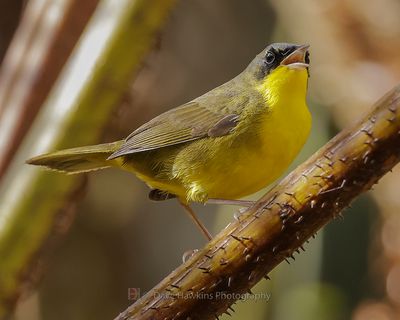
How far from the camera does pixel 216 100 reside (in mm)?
2684

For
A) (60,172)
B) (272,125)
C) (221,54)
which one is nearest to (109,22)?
(60,172)

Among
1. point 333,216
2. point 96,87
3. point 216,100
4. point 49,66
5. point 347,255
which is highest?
point 49,66

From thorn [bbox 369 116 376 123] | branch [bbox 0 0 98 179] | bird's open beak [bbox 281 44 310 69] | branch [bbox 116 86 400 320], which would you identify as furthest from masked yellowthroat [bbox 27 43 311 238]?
thorn [bbox 369 116 376 123]

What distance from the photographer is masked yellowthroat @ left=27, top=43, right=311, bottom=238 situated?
2416 mm

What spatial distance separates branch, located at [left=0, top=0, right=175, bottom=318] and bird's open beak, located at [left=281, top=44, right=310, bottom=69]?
584 millimetres

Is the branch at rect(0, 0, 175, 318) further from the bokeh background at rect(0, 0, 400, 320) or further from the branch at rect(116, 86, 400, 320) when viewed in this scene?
the branch at rect(116, 86, 400, 320)

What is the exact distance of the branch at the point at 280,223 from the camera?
4.46 feet

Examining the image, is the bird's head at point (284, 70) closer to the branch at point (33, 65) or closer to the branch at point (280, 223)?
the branch at point (33, 65)

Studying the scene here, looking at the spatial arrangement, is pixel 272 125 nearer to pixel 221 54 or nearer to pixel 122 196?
pixel 122 196

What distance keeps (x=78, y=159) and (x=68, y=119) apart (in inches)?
24.5

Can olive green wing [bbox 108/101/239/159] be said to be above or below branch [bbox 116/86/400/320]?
above

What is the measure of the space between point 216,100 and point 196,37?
253cm

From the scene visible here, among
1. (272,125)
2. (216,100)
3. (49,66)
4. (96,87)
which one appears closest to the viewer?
(96,87)

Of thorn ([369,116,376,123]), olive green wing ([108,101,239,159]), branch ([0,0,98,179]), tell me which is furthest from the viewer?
olive green wing ([108,101,239,159])
